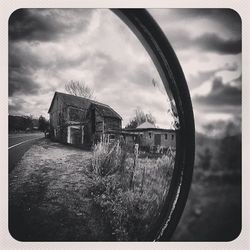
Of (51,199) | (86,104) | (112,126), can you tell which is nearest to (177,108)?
(112,126)

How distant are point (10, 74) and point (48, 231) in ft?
3.74

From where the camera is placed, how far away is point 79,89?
176cm

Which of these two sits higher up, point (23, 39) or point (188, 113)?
point (23, 39)

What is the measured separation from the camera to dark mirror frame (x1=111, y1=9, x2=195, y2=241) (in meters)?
1.41

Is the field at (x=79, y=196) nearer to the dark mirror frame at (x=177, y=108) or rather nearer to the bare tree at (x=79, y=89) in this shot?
the dark mirror frame at (x=177, y=108)

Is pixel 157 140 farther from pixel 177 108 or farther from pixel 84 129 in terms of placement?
pixel 84 129

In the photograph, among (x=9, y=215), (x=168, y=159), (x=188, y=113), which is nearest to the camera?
(x=188, y=113)

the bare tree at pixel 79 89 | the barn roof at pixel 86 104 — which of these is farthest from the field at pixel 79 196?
the bare tree at pixel 79 89

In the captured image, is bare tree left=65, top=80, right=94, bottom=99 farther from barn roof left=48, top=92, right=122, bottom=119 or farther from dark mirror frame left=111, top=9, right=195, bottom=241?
dark mirror frame left=111, top=9, right=195, bottom=241

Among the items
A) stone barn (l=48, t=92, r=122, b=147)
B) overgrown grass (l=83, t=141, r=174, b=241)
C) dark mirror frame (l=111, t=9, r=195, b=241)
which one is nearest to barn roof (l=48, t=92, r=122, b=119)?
stone barn (l=48, t=92, r=122, b=147)

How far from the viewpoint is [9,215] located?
5.59 feet

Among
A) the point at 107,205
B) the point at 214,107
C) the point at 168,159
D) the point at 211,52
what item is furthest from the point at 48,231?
the point at 211,52

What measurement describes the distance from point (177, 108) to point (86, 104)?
0.65 metres

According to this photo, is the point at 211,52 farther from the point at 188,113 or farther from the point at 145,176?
the point at 145,176
